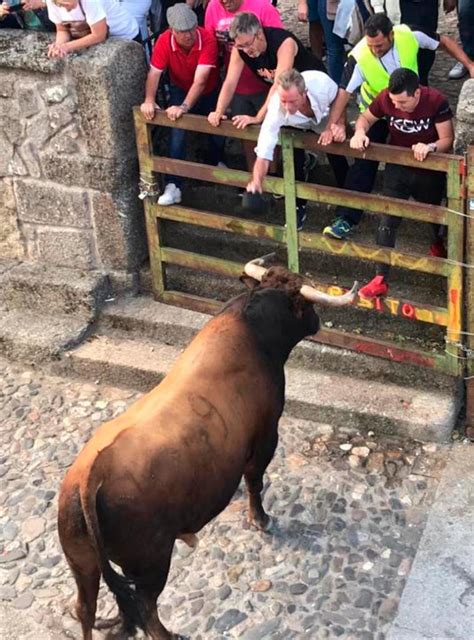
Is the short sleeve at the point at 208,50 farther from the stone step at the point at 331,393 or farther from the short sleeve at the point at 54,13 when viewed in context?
the stone step at the point at 331,393

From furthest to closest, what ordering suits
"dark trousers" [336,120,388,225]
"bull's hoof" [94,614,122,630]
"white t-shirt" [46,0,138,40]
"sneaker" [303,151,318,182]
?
"sneaker" [303,151,318,182] < "white t-shirt" [46,0,138,40] < "dark trousers" [336,120,388,225] < "bull's hoof" [94,614,122,630]

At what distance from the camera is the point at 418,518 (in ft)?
19.4

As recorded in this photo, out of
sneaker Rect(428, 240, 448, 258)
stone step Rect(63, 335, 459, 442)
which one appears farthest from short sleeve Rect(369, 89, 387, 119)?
stone step Rect(63, 335, 459, 442)

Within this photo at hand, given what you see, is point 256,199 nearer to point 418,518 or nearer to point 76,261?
point 76,261

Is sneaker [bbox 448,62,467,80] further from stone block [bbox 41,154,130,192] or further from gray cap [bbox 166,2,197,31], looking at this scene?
stone block [bbox 41,154,130,192]

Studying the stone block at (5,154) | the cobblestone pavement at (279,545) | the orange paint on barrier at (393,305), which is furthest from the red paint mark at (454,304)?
the stone block at (5,154)

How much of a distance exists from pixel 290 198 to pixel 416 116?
0.98 m

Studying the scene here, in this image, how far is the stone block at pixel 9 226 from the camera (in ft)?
25.5

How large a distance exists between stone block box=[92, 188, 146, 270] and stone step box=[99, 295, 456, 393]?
0.30 m

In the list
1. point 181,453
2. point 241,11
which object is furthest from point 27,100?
point 181,453

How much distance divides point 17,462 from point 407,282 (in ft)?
9.35

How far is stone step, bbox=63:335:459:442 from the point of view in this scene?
255 inches

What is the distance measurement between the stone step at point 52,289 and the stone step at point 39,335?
0.09m

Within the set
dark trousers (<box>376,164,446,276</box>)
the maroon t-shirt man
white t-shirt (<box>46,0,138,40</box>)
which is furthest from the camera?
white t-shirt (<box>46,0,138,40</box>)
